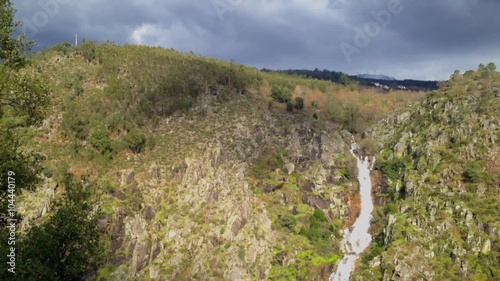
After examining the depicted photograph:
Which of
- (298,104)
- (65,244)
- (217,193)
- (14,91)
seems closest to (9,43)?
(14,91)

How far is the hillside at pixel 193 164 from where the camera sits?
5609 cm

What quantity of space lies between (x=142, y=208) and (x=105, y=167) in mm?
11723

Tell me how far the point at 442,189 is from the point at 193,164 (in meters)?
45.4

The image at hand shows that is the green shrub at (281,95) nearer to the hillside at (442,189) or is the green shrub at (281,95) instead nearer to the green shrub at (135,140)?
the hillside at (442,189)

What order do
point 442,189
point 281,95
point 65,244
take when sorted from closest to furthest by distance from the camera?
1. point 65,244
2. point 442,189
3. point 281,95

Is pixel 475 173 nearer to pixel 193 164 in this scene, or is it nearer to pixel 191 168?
pixel 193 164

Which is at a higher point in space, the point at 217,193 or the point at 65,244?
the point at 65,244

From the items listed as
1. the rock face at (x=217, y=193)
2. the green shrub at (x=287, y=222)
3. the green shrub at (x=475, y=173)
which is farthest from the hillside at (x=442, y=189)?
the green shrub at (x=287, y=222)

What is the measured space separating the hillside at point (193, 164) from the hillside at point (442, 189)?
8.71 meters

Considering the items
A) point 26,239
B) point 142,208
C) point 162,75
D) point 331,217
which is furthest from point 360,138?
point 26,239

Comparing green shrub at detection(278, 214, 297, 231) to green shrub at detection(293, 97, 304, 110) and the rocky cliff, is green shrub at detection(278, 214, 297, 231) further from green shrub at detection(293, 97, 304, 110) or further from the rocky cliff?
green shrub at detection(293, 97, 304, 110)

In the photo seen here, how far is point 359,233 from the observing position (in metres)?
69.3

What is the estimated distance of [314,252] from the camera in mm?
59875

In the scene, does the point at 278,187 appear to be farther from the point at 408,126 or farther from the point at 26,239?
the point at 26,239
